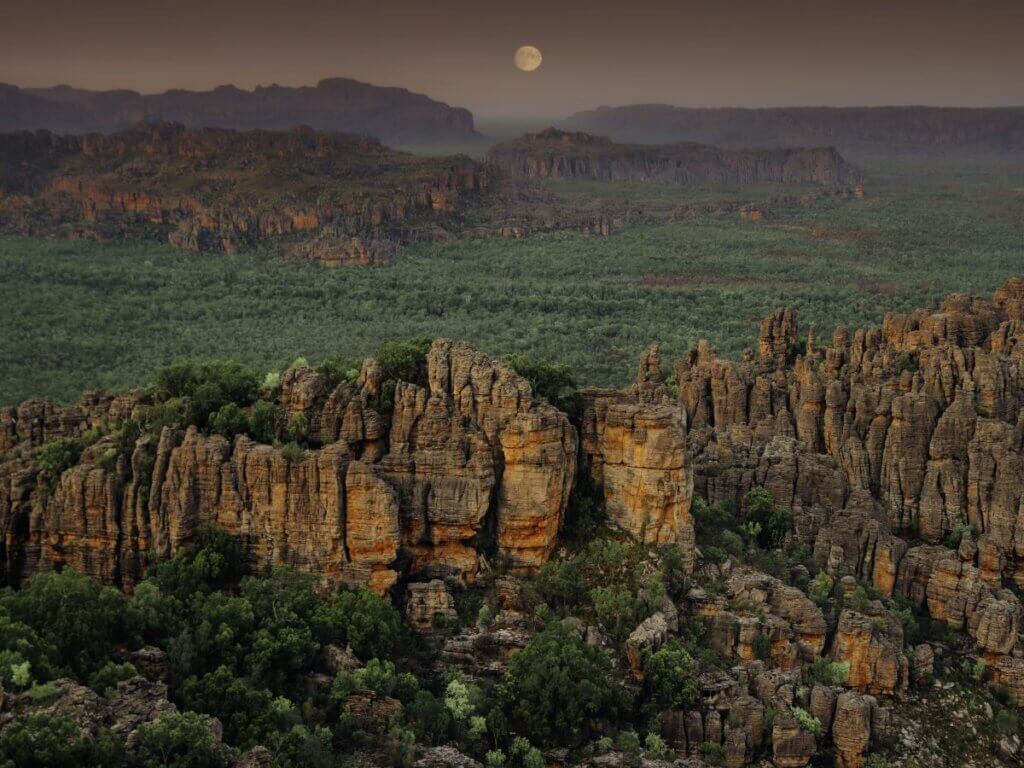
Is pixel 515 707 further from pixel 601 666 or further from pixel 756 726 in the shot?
pixel 756 726

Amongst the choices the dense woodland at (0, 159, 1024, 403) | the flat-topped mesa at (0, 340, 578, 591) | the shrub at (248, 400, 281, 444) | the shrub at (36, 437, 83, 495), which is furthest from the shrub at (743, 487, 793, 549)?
the dense woodland at (0, 159, 1024, 403)

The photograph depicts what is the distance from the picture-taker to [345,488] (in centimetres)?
3331

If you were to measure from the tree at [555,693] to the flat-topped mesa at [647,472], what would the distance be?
6646mm

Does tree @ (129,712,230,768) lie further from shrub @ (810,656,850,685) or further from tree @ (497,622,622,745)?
shrub @ (810,656,850,685)

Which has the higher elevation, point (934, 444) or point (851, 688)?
point (934, 444)

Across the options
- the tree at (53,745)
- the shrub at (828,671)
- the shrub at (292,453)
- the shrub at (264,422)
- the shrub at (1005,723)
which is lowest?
the shrub at (1005,723)

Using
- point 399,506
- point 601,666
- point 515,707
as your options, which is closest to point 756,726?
point 601,666

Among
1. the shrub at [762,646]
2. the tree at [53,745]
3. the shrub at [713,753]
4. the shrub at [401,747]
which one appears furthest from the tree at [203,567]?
the shrub at [762,646]

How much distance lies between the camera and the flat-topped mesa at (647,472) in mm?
36375

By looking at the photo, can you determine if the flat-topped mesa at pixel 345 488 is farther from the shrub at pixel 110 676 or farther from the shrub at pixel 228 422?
the shrub at pixel 110 676

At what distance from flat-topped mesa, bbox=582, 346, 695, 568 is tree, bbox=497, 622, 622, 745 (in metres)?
6.65

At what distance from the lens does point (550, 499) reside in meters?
35.2

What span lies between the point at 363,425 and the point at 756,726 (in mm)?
15962

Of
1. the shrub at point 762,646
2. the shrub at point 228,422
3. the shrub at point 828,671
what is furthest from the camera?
the shrub at point 228,422
